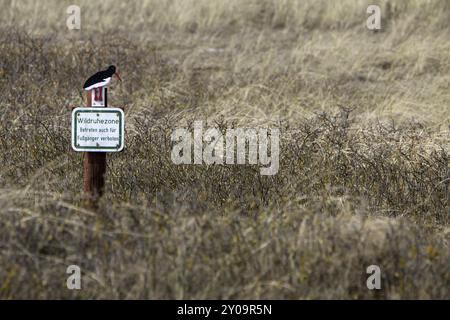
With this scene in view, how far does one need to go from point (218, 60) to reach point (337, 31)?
6.40 ft

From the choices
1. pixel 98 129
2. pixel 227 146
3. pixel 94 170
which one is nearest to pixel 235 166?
pixel 227 146

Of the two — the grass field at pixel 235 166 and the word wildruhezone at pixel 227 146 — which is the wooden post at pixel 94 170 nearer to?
the grass field at pixel 235 166

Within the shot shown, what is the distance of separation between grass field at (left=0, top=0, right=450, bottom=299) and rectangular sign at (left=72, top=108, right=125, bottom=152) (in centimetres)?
36

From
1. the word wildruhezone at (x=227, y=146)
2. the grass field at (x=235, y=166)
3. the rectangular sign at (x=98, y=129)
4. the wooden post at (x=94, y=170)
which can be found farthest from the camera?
the word wildruhezone at (x=227, y=146)

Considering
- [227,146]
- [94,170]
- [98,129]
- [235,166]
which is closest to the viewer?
[98,129]

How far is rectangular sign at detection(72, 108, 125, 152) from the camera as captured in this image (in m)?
5.40

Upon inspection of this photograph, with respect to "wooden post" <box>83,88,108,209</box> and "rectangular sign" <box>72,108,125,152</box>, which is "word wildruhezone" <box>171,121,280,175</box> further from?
"rectangular sign" <box>72,108,125,152</box>

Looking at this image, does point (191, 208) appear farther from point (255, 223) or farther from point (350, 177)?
point (350, 177)

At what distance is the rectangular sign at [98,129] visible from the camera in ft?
17.7

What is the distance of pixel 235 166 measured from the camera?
24.0ft

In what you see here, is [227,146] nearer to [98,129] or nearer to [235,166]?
[235,166]

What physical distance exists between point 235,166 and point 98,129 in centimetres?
204

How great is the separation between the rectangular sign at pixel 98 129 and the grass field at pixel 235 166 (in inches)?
14.0

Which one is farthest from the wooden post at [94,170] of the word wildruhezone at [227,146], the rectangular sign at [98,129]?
the word wildruhezone at [227,146]
